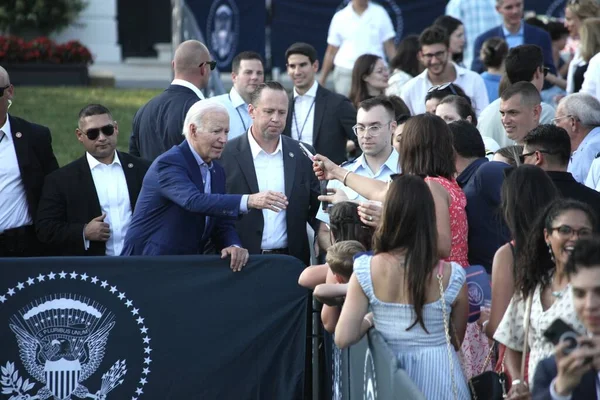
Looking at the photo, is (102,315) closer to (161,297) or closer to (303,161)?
(161,297)

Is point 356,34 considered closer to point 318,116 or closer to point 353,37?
point 353,37

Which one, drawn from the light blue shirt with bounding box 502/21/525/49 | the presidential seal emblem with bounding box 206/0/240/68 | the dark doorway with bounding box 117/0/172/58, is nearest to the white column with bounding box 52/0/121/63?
the dark doorway with bounding box 117/0/172/58

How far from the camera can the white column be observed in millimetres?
23750

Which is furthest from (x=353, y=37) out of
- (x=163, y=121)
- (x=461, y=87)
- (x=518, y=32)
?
(x=163, y=121)

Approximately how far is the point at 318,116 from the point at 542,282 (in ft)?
17.5

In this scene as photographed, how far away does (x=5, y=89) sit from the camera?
26.9ft

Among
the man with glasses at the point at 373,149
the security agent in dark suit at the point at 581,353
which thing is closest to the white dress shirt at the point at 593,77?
the man with glasses at the point at 373,149

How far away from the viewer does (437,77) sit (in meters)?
10.7

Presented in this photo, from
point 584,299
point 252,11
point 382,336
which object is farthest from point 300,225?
point 252,11

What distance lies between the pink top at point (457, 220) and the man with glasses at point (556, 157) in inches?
19.3

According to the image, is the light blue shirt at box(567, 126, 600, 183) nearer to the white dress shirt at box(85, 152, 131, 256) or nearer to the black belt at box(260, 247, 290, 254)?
the black belt at box(260, 247, 290, 254)

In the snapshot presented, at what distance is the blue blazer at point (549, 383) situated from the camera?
4.20m

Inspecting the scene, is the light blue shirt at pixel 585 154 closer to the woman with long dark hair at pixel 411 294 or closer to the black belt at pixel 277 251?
the black belt at pixel 277 251

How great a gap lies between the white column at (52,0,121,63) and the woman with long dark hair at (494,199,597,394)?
19.6m
